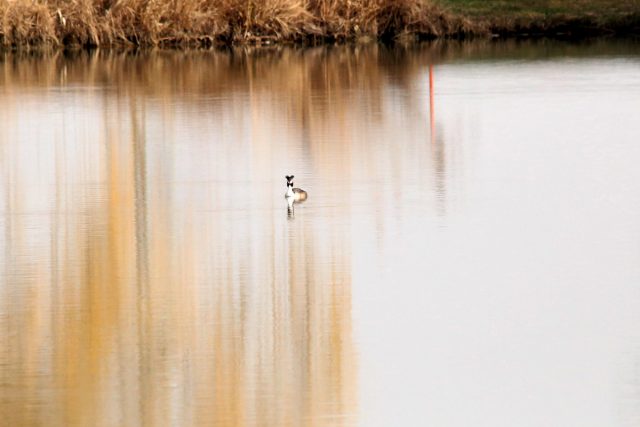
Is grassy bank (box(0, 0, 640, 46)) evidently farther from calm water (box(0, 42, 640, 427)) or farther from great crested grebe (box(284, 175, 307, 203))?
great crested grebe (box(284, 175, 307, 203))

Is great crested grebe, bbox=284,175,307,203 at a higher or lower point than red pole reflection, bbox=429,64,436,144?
lower

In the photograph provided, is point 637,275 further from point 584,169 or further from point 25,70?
point 25,70

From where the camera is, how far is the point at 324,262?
12.0 meters

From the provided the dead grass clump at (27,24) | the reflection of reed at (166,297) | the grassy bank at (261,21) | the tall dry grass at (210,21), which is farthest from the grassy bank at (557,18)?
the reflection of reed at (166,297)

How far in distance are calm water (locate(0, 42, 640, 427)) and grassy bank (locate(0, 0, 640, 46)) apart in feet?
28.8

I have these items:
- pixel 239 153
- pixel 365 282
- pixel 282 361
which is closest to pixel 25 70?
pixel 239 153

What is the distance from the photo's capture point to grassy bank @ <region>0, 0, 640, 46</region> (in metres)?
31.2

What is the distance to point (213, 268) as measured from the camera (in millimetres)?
11930

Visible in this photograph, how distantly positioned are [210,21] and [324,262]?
20.3m

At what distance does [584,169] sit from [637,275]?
4586 millimetres

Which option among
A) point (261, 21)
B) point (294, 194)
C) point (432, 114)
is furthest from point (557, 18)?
point (294, 194)

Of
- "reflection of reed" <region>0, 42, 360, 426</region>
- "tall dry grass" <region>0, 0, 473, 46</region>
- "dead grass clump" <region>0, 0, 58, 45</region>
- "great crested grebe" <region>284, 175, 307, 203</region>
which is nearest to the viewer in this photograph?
"reflection of reed" <region>0, 42, 360, 426</region>

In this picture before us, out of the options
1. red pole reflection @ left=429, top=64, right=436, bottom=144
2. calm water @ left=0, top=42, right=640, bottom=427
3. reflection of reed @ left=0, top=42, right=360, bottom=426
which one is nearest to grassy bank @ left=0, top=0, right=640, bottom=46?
red pole reflection @ left=429, top=64, right=436, bottom=144

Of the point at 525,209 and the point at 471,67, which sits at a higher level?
the point at 471,67
